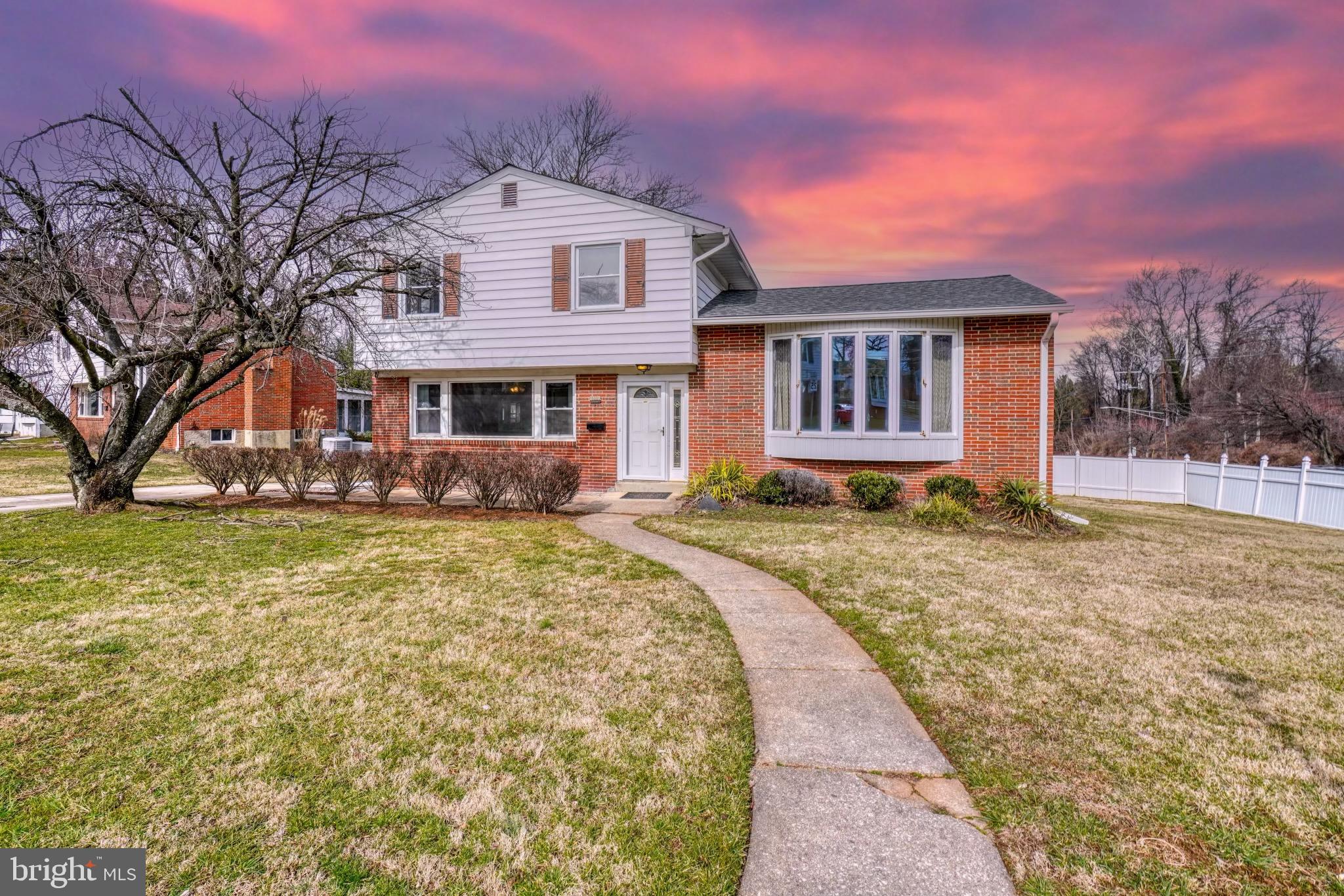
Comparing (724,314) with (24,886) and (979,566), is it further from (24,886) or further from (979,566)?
(24,886)

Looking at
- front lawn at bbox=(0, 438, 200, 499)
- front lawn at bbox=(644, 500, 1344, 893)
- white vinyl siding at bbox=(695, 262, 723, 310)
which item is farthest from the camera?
front lawn at bbox=(0, 438, 200, 499)

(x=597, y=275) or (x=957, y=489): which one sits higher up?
(x=597, y=275)

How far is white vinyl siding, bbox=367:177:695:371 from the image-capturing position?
1182 centimetres

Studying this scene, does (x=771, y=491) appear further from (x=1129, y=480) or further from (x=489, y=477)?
(x=1129, y=480)

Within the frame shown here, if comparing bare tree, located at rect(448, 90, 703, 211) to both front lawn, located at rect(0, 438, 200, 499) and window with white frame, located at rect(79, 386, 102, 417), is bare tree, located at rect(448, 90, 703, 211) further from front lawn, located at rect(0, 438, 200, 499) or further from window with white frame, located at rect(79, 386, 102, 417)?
window with white frame, located at rect(79, 386, 102, 417)

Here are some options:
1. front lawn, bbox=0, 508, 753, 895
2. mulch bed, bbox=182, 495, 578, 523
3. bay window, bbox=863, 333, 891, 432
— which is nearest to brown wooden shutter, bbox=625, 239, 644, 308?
bay window, bbox=863, 333, 891, 432

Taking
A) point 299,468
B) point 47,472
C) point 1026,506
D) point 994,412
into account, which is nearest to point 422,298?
point 299,468

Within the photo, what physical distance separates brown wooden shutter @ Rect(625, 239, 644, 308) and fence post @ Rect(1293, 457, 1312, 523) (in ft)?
49.2

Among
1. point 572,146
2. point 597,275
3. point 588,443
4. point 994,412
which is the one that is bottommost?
point 588,443

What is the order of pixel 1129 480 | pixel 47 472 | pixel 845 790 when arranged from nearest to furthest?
pixel 845 790 < pixel 47 472 < pixel 1129 480

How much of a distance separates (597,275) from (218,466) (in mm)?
7900

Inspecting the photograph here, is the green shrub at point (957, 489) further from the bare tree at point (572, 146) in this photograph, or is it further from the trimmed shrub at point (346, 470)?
the bare tree at point (572, 146)

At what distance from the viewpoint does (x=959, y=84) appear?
9.66 meters

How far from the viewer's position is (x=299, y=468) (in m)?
10.6
